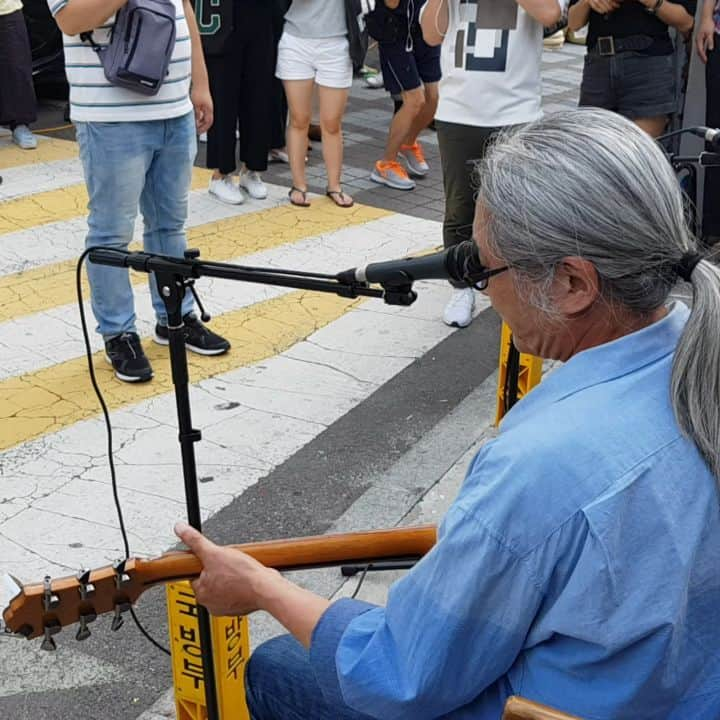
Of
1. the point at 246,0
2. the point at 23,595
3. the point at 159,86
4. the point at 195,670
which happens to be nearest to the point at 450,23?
the point at 159,86

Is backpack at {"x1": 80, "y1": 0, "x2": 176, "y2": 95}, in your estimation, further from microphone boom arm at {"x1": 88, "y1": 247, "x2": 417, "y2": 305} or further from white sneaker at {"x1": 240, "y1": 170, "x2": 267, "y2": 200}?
white sneaker at {"x1": 240, "y1": 170, "x2": 267, "y2": 200}

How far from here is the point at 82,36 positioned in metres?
3.70

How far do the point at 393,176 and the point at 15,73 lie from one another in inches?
94.8

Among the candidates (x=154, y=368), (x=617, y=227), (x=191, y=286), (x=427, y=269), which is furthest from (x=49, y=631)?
(x=154, y=368)

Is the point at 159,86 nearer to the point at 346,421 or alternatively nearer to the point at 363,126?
the point at 346,421

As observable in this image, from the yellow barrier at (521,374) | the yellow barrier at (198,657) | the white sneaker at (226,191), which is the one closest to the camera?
the yellow barrier at (198,657)

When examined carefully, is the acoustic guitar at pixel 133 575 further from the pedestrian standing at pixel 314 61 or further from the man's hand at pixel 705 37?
the pedestrian standing at pixel 314 61

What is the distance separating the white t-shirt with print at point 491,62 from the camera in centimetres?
420

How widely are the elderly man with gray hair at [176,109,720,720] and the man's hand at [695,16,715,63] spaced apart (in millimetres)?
3932

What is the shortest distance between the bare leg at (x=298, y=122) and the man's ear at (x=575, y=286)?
15.2ft

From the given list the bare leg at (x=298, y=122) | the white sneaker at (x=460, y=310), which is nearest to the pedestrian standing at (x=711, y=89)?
the white sneaker at (x=460, y=310)

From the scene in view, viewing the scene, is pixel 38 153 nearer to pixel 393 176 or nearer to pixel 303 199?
pixel 303 199

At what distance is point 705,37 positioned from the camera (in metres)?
5.07

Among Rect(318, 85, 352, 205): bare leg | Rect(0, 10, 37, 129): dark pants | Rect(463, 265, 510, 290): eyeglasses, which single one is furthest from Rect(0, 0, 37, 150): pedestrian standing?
Rect(463, 265, 510, 290): eyeglasses
